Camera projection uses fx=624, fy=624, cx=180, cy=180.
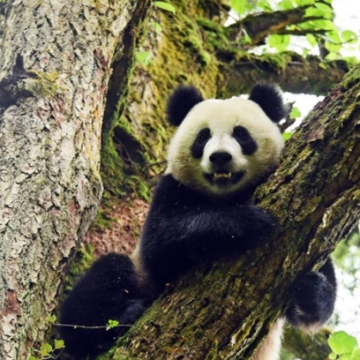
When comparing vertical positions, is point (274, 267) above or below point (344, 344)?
above

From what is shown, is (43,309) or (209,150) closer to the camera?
(43,309)

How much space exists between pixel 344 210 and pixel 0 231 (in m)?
2.06

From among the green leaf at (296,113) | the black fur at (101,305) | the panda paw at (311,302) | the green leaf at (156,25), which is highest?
the green leaf at (156,25)

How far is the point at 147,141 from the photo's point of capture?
6.84 m

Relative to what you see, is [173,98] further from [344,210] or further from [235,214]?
[344,210]

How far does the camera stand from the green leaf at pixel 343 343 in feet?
14.1

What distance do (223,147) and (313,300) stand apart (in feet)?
4.78

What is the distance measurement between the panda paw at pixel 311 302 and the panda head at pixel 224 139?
1.12 metres

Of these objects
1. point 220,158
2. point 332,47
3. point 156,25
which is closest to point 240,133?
point 220,158

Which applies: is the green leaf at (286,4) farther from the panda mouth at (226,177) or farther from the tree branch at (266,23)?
the panda mouth at (226,177)

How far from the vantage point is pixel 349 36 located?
764cm

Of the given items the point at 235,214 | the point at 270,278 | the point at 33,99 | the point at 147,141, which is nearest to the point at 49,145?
the point at 33,99

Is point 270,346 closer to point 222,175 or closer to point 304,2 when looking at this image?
point 222,175

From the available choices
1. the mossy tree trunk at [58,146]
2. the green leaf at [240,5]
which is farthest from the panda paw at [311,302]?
the green leaf at [240,5]
